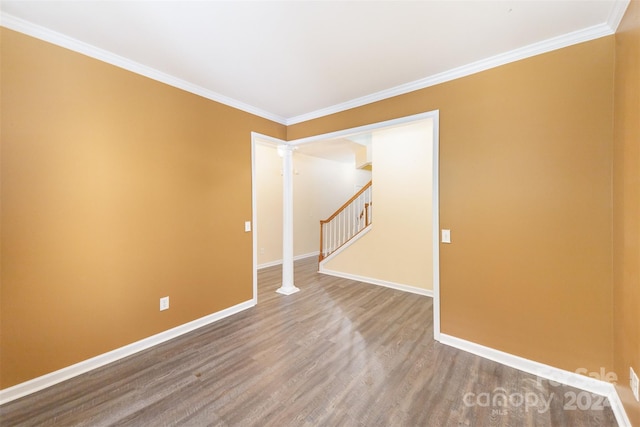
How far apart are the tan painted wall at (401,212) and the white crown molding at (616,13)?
6.69ft

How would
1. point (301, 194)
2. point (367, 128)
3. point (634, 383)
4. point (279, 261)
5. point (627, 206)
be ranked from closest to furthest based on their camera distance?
point (634, 383)
point (627, 206)
point (367, 128)
point (279, 261)
point (301, 194)

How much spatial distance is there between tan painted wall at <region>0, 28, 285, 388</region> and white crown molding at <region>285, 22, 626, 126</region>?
5.73 feet

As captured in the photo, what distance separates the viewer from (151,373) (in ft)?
6.72

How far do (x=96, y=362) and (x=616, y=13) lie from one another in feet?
15.4

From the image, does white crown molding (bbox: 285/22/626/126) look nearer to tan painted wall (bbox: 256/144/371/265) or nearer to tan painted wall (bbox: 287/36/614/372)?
tan painted wall (bbox: 287/36/614/372)

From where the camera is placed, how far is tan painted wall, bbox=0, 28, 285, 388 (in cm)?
176

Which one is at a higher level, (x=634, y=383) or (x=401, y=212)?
(x=401, y=212)

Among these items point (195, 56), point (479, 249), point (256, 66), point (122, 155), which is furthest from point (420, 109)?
point (122, 155)

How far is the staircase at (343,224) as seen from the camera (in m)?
5.18

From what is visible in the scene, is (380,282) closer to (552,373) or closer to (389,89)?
(552,373)

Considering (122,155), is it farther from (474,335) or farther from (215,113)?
(474,335)

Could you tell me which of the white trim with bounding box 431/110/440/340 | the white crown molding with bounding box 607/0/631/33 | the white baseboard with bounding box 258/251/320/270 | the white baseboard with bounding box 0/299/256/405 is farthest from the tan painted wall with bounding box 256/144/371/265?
the white crown molding with bounding box 607/0/631/33

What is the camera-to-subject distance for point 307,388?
1890 mm

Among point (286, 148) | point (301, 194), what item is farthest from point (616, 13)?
point (301, 194)
